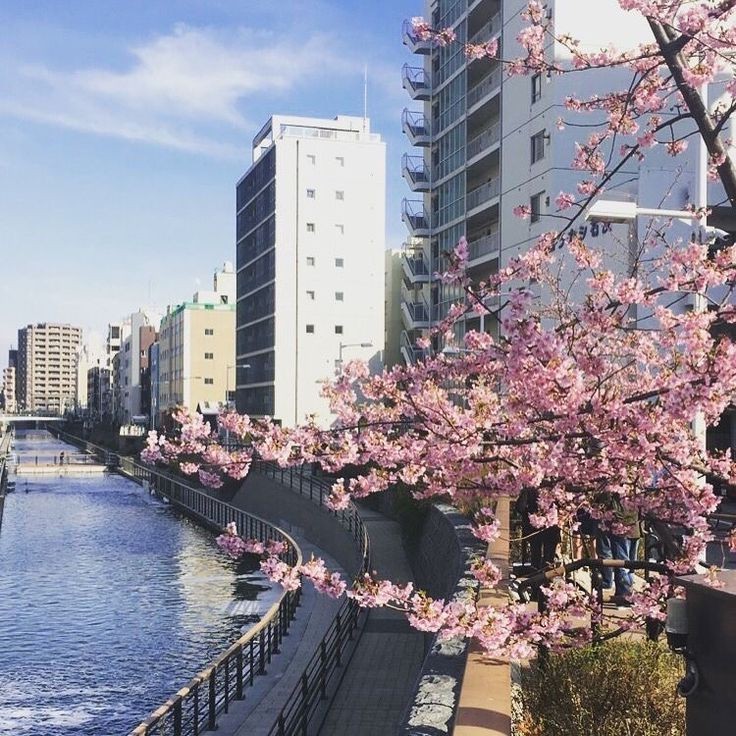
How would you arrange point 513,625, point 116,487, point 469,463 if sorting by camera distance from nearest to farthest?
point 513,625, point 469,463, point 116,487

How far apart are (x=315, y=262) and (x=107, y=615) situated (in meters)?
43.9

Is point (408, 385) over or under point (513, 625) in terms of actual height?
over

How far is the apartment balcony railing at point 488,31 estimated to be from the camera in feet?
130

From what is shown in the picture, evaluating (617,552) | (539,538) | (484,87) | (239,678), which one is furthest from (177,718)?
(484,87)

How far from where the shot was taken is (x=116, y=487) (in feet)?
254

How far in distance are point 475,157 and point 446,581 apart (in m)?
28.7

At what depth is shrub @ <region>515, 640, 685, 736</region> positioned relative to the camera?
6477 millimetres

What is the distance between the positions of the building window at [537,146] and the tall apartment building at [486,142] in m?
0.04

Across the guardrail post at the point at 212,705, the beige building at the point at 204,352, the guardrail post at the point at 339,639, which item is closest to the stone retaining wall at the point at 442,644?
the guardrail post at the point at 339,639

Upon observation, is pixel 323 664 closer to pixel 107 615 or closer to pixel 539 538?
pixel 539 538

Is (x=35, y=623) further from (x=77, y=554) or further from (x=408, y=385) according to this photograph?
(x=408, y=385)

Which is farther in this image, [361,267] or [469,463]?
[361,267]

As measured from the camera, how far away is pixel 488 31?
40781mm

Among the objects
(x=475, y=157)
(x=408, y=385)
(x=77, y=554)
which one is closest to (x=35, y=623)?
(x=77, y=554)
